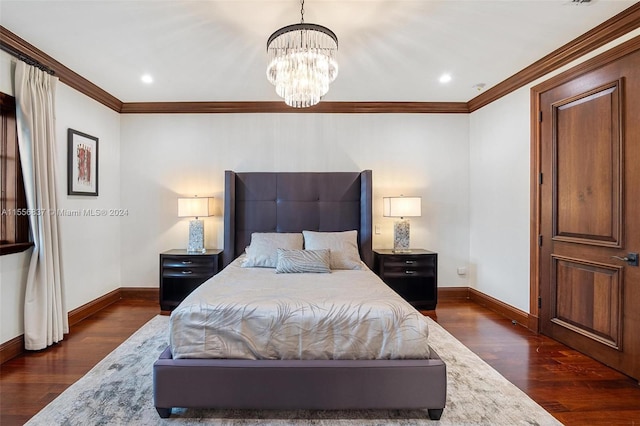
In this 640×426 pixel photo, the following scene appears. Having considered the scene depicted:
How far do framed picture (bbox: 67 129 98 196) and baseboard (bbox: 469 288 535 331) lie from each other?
16.7ft

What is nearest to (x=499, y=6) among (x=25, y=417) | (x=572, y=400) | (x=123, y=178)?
(x=572, y=400)

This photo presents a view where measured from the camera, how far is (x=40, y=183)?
2838 millimetres

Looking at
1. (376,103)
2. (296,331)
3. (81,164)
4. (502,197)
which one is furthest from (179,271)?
(502,197)

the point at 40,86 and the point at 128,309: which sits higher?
the point at 40,86

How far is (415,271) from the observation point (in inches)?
157

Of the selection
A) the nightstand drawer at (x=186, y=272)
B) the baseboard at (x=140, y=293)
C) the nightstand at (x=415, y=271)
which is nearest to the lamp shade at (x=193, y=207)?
the nightstand drawer at (x=186, y=272)

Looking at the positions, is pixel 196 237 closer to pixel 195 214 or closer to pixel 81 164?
pixel 195 214

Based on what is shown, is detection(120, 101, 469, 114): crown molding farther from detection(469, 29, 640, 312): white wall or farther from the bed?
the bed

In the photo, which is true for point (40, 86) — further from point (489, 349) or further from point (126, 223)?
point (489, 349)

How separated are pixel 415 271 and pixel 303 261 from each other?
1635 millimetres

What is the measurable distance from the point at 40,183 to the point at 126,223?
5.30 ft

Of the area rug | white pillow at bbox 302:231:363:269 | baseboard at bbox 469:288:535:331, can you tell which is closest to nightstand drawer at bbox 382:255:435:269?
white pillow at bbox 302:231:363:269

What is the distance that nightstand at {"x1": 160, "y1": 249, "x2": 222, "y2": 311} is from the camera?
3865 millimetres

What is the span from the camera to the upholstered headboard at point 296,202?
13.7ft
